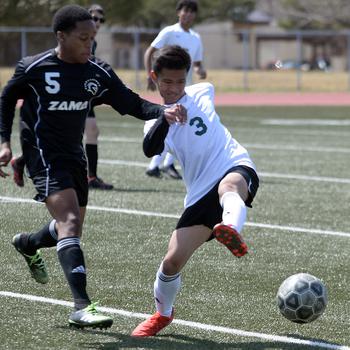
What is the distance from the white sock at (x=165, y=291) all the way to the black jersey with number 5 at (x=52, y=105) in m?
0.88

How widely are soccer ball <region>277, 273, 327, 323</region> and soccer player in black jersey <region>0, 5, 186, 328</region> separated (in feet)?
4.00

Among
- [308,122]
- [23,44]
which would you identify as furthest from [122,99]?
[23,44]

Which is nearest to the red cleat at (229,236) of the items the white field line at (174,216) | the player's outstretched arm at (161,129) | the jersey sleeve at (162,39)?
the player's outstretched arm at (161,129)

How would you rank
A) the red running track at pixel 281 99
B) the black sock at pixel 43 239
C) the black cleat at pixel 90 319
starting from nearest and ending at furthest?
the black cleat at pixel 90 319 → the black sock at pixel 43 239 → the red running track at pixel 281 99

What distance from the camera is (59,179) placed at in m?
6.07

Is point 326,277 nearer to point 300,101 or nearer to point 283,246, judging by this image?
point 283,246

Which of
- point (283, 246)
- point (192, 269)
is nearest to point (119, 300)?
point (192, 269)

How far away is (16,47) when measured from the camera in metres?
33.8

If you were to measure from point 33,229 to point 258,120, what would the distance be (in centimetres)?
1488

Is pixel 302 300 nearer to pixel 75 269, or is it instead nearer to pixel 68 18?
pixel 75 269

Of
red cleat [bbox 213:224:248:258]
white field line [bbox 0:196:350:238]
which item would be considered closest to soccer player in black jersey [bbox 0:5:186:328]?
red cleat [bbox 213:224:248:258]

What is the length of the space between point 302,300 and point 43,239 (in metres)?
1.68

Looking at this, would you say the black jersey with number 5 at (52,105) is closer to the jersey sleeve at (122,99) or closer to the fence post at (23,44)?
the jersey sleeve at (122,99)

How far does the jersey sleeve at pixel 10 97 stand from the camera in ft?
20.2
